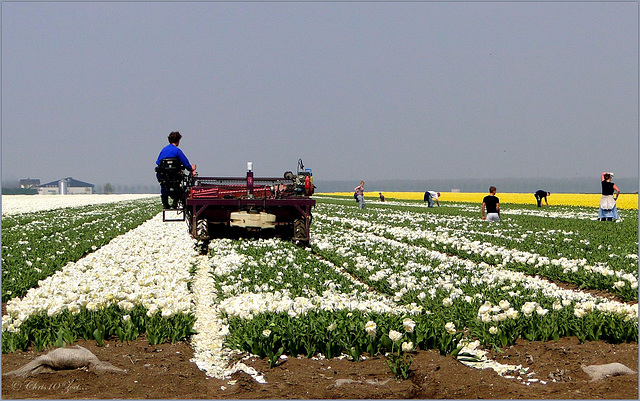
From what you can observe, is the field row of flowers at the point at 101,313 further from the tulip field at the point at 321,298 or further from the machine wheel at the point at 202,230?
the machine wheel at the point at 202,230

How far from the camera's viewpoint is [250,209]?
51.4ft

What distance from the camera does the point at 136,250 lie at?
46.4ft

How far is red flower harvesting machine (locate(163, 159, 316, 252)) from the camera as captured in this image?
15.1m

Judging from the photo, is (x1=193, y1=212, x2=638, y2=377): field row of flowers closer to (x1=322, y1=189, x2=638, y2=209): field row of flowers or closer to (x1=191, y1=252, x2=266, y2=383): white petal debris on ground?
(x1=191, y1=252, x2=266, y2=383): white petal debris on ground

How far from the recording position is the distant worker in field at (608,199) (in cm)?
2172

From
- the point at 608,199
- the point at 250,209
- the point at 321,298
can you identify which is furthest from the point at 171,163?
the point at 608,199

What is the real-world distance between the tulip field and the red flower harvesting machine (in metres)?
0.75

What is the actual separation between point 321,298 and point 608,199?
18.9 meters

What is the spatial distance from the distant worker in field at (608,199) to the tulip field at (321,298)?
721 cm

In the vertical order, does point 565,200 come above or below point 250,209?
below

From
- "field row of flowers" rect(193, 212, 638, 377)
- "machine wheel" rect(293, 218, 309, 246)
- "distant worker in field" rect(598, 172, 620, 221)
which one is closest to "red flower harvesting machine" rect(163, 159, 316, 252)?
"machine wheel" rect(293, 218, 309, 246)

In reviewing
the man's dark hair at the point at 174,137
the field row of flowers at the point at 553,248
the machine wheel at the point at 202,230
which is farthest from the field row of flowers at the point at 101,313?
the field row of flowers at the point at 553,248

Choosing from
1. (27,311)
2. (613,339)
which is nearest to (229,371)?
(27,311)

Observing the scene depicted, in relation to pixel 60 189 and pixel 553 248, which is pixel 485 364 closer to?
pixel 553 248
